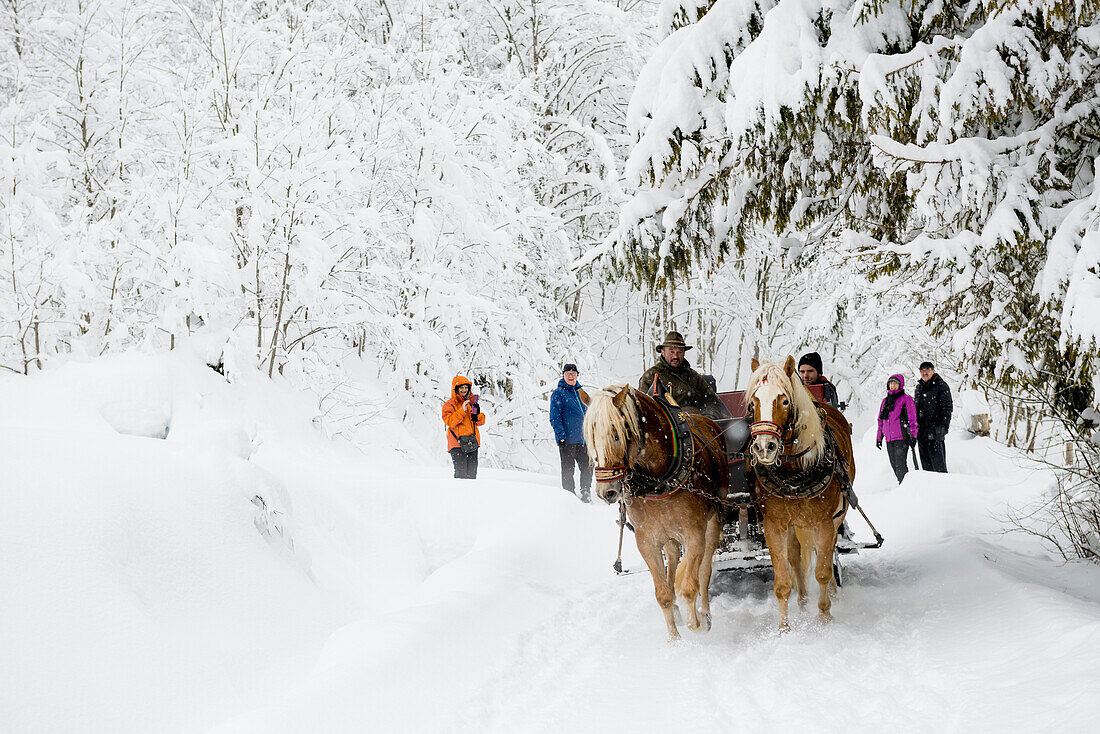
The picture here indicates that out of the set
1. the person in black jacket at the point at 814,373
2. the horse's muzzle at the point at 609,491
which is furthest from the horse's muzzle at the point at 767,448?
the person in black jacket at the point at 814,373

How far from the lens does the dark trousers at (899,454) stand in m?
11.9

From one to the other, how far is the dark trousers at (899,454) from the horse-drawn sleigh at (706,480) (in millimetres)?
6849

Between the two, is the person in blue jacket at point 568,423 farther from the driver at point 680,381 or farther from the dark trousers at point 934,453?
the dark trousers at point 934,453

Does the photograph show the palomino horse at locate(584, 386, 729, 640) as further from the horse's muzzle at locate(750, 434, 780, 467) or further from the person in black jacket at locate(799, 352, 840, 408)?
the person in black jacket at locate(799, 352, 840, 408)

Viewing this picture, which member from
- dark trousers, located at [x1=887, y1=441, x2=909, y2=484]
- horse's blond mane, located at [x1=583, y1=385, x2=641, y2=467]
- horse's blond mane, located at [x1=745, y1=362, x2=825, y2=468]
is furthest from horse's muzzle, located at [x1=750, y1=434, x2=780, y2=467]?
dark trousers, located at [x1=887, y1=441, x2=909, y2=484]

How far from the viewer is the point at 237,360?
10289mm

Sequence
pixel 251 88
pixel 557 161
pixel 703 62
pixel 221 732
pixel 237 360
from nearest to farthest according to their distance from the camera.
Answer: pixel 221 732 → pixel 703 62 → pixel 237 360 → pixel 251 88 → pixel 557 161

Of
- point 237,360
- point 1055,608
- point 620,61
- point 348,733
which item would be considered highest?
point 620,61

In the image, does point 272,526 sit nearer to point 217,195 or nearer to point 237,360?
point 237,360

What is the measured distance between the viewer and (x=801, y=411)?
5113 mm

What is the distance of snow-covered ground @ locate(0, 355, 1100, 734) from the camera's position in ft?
12.3

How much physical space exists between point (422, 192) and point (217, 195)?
3.67m

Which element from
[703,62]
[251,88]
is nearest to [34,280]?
[251,88]

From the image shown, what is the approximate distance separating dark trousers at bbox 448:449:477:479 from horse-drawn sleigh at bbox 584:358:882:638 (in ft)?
18.0
